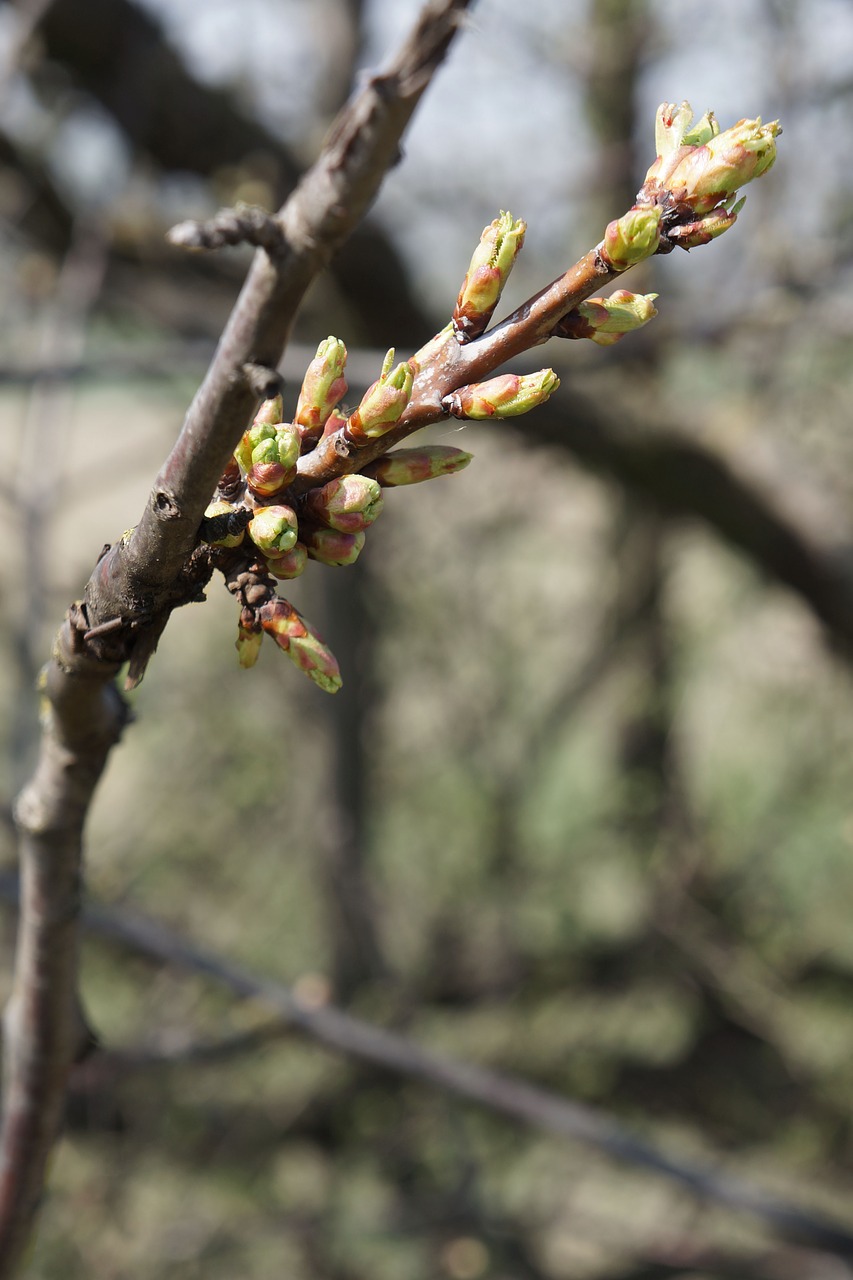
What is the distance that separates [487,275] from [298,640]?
229 millimetres

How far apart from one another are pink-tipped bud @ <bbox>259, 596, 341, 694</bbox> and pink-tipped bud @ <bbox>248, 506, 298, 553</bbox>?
51 mm

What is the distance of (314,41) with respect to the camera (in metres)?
4.08

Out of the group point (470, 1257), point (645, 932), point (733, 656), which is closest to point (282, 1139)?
point (470, 1257)

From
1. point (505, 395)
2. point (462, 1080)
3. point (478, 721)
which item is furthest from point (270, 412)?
point (478, 721)

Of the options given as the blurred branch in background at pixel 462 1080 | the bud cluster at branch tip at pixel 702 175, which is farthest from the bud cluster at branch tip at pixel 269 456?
the blurred branch in background at pixel 462 1080

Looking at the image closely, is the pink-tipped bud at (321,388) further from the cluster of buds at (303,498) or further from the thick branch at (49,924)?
the thick branch at (49,924)

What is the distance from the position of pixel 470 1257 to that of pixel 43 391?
3181 mm

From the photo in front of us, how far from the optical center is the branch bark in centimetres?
48

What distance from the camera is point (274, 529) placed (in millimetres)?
573

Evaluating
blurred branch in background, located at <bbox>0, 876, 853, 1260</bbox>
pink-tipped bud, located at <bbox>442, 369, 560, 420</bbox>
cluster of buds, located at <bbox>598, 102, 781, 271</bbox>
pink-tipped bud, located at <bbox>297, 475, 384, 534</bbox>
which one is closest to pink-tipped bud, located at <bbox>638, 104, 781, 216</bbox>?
cluster of buds, located at <bbox>598, 102, 781, 271</bbox>

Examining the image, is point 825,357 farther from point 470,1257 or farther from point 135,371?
point 470,1257

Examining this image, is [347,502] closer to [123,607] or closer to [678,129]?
[123,607]

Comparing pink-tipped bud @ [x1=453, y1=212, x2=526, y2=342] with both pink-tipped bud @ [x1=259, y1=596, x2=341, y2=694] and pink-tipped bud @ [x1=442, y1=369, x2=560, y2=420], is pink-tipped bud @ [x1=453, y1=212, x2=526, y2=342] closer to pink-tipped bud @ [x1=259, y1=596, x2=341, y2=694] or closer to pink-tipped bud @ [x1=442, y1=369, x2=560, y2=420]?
pink-tipped bud @ [x1=442, y1=369, x2=560, y2=420]

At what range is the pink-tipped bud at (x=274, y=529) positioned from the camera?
0.57m
